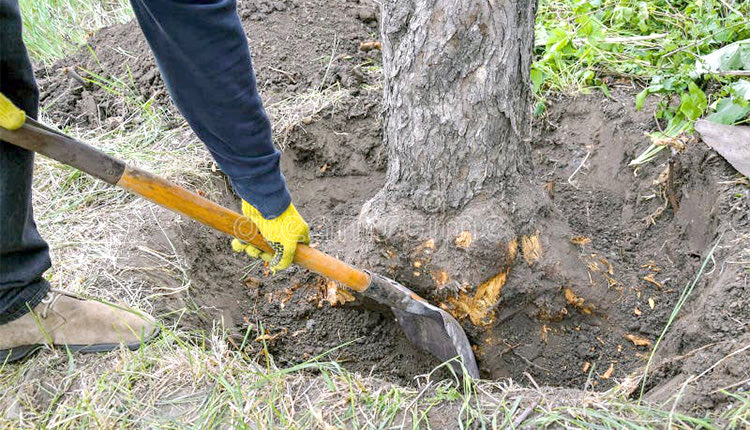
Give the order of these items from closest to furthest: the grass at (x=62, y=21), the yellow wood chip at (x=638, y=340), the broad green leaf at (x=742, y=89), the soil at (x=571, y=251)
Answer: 1. the soil at (x=571, y=251)
2. the yellow wood chip at (x=638, y=340)
3. the broad green leaf at (x=742, y=89)
4. the grass at (x=62, y=21)

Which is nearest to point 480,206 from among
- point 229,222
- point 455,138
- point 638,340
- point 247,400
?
point 455,138

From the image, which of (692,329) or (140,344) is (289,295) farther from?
(692,329)

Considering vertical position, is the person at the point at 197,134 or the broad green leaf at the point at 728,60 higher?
the person at the point at 197,134

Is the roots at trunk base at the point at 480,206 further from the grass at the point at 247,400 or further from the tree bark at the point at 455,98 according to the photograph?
the grass at the point at 247,400

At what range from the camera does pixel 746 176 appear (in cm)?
244

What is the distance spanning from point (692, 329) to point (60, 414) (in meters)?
1.90

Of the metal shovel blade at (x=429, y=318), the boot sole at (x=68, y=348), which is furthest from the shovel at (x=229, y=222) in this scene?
the boot sole at (x=68, y=348)

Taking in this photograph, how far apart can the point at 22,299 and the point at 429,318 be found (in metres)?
1.31

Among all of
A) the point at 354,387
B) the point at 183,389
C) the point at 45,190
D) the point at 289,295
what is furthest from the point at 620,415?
the point at 45,190

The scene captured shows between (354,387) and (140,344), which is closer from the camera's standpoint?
(354,387)

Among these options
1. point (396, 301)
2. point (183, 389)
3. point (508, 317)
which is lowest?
point (508, 317)

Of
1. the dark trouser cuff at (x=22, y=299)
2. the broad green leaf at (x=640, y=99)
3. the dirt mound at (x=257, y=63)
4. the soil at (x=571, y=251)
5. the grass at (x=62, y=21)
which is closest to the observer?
the dark trouser cuff at (x=22, y=299)

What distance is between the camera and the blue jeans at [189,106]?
4.76ft

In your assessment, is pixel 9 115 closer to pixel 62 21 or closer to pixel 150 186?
pixel 150 186
